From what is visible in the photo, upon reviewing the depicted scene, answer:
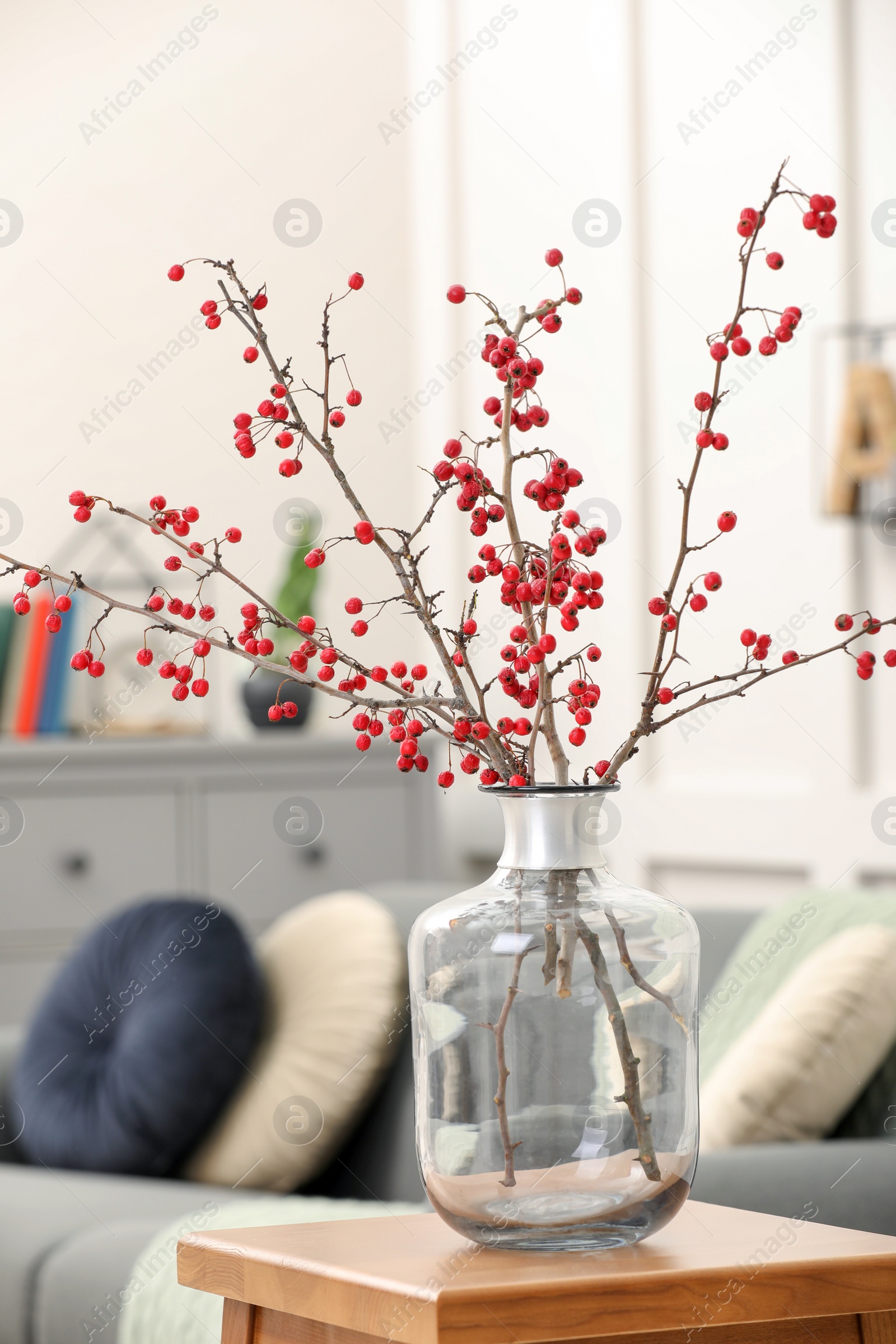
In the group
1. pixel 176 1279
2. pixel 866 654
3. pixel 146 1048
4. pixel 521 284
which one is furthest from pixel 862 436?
pixel 866 654

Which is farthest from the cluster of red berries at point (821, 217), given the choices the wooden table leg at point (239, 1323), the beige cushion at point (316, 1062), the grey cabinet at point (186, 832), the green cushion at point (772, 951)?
the grey cabinet at point (186, 832)

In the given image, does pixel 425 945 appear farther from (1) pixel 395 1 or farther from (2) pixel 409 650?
(1) pixel 395 1

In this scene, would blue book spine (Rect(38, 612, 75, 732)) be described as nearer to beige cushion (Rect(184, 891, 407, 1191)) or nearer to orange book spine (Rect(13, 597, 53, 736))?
orange book spine (Rect(13, 597, 53, 736))

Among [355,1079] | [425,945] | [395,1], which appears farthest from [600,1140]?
[395,1]

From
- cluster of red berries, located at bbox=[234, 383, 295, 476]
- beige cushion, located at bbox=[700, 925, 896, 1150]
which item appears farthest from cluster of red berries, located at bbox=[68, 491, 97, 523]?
beige cushion, located at bbox=[700, 925, 896, 1150]

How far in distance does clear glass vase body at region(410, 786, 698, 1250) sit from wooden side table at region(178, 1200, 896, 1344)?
3cm

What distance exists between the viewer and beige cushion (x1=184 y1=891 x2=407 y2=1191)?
2.25m

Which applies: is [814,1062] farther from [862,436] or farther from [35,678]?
[35,678]

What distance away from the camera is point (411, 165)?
163 inches

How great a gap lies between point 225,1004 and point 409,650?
1769 mm

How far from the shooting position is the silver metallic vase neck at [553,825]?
935mm

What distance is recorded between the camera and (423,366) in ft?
13.4

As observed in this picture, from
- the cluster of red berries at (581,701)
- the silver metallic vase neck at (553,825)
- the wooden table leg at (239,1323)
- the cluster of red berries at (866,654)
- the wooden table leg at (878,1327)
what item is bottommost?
the wooden table leg at (239,1323)

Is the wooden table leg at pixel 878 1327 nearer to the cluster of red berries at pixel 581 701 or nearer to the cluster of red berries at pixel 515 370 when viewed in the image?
the cluster of red berries at pixel 581 701
